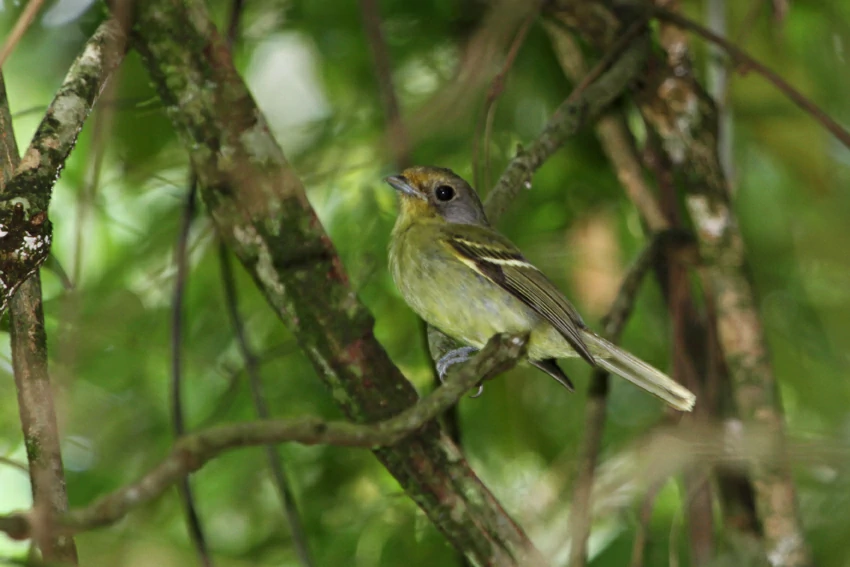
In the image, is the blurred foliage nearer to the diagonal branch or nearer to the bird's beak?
the bird's beak

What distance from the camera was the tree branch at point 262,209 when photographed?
2727mm

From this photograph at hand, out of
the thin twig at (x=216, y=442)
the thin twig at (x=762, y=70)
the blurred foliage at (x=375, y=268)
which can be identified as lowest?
the blurred foliage at (x=375, y=268)

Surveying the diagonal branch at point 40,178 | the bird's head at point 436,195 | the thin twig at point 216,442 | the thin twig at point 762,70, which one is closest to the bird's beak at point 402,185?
the bird's head at point 436,195

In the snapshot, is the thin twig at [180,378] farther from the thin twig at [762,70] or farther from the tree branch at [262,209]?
the thin twig at [762,70]

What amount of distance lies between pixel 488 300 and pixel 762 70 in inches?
50.9

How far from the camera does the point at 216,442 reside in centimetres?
150

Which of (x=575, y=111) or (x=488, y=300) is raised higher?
(x=575, y=111)

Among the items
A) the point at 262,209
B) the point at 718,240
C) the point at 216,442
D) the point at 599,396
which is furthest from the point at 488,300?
the point at 216,442

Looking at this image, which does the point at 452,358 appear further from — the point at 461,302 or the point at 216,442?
the point at 216,442

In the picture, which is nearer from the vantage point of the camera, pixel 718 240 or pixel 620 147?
pixel 718 240

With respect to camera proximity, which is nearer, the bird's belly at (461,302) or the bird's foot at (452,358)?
the bird's foot at (452,358)

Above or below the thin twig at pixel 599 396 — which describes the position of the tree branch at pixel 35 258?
above

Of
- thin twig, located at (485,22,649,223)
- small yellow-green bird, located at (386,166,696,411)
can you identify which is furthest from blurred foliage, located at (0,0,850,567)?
thin twig, located at (485,22,649,223)

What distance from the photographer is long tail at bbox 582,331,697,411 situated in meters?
3.28
